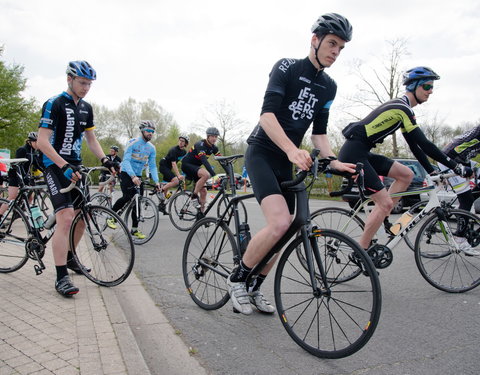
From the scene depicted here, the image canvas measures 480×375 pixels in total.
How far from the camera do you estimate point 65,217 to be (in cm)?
399

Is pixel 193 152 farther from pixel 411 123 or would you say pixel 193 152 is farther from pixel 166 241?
pixel 411 123

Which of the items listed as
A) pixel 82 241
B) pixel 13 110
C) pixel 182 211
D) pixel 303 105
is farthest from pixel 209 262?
pixel 13 110

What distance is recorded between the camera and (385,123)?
4434 millimetres

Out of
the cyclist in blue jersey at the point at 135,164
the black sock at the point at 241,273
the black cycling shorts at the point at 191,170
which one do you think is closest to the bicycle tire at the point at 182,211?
the black cycling shorts at the point at 191,170

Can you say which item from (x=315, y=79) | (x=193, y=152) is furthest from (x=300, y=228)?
(x=193, y=152)

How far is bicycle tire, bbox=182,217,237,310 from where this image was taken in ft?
11.5

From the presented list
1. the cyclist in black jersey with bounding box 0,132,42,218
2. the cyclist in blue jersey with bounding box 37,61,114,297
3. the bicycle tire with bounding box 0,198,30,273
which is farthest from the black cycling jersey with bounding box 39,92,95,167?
the cyclist in black jersey with bounding box 0,132,42,218

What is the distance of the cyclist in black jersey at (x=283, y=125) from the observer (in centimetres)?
282

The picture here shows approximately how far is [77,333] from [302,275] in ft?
5.56

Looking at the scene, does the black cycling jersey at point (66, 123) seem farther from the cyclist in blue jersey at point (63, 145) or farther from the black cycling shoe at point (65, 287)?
the black cycling shoe at point (65, 287)

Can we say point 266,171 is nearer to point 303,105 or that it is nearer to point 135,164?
point 303,105

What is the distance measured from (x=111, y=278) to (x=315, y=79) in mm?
2951

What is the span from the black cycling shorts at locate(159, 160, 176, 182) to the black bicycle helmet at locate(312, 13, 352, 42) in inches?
311

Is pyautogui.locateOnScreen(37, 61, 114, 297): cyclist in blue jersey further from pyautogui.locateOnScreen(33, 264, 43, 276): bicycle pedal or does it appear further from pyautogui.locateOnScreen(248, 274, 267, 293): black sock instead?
pyautogui.locateOnScreen(248, 274, 267, 293): black sock
